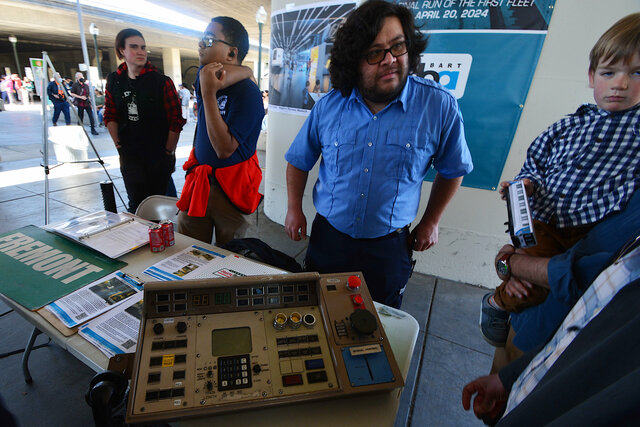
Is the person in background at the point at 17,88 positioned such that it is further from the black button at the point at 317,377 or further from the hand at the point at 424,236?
the black button at the point at 317,377

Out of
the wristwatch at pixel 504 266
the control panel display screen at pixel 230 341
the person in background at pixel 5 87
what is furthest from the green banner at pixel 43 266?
the person in background at pixel 5 87

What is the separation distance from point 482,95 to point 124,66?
265 centimetres

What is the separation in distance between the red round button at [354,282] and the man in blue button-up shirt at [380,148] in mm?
495

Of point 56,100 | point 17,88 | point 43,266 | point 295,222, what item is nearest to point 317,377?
point 295,222

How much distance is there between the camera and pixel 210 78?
1.43m

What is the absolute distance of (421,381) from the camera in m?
1.73

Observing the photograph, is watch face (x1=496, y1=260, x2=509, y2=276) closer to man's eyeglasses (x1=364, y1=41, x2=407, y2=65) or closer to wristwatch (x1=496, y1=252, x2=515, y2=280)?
wristwatch (x1=496, y1=252, x2=515, y2=280)

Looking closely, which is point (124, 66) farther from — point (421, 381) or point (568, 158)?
point (421, 381)

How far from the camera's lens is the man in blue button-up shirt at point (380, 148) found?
1.27 meters

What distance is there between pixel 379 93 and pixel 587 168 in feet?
2.60

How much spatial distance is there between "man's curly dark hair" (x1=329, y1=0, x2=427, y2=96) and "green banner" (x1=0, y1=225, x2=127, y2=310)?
4.11ft

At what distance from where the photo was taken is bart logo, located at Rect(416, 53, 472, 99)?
2.16 metres

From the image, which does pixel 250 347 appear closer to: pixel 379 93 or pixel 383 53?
pixel 379 93

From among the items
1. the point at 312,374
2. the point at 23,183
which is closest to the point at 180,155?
the point at 23,183
